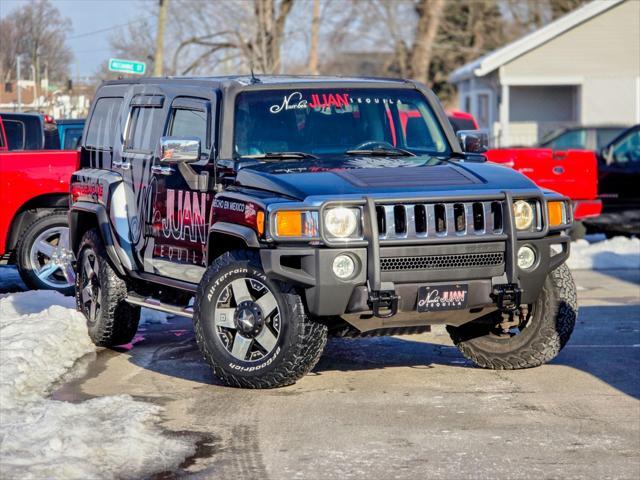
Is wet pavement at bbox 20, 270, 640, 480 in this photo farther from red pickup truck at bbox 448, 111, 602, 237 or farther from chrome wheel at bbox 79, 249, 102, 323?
red pickup truck at bbox 448, 111, 602, 237

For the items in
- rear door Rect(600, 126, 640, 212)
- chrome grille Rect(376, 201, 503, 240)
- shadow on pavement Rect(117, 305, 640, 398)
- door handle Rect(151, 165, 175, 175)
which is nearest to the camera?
chrome grille Rect(376, 201, 503, 240)

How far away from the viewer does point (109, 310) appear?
374 inches

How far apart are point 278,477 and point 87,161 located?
202 inches

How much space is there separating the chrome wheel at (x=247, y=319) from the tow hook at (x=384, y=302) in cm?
61

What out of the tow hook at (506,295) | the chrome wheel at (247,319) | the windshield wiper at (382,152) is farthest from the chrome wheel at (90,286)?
the tow hook at (506,295)

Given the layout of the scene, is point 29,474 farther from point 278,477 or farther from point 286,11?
point 286,11

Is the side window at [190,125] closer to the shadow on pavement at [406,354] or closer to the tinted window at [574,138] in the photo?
the shadow on pavement at [406,354]

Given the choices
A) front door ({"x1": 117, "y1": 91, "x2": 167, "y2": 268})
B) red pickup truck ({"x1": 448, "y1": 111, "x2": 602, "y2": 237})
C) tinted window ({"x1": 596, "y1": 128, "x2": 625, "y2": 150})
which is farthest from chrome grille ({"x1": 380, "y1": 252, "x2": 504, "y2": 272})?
tinted window ({"x1": 596, "y1": 128, "x2": 625, "y2": 150})

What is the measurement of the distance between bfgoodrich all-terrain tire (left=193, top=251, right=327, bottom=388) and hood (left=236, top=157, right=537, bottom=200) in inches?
20.1

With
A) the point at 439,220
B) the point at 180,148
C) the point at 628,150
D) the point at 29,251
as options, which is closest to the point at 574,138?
the point at 628,150

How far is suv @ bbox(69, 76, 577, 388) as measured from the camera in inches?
292

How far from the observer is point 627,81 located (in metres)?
34.1

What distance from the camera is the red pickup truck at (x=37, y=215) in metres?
12.7

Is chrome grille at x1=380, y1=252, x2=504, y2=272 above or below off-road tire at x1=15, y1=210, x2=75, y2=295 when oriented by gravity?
above
